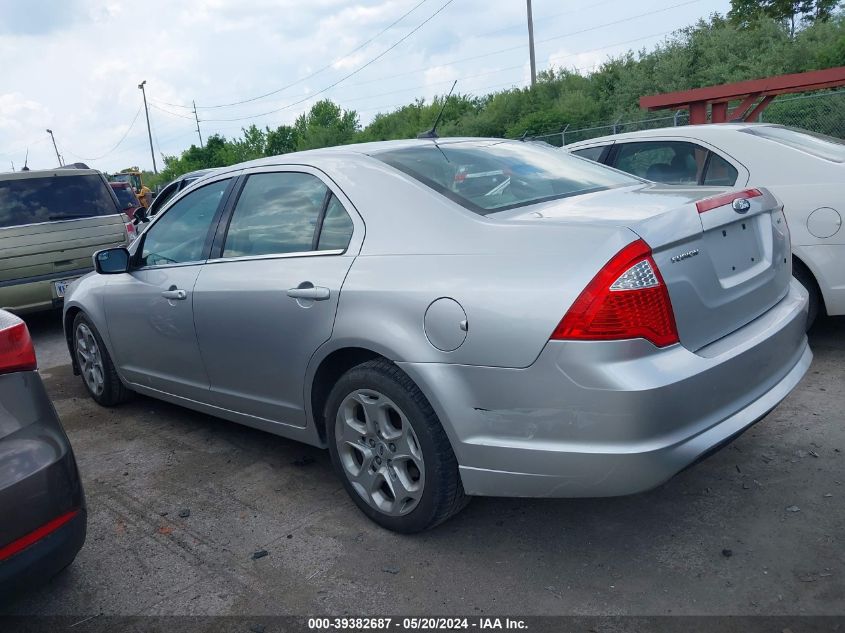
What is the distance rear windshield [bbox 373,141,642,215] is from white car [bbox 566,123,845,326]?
5.38 ft

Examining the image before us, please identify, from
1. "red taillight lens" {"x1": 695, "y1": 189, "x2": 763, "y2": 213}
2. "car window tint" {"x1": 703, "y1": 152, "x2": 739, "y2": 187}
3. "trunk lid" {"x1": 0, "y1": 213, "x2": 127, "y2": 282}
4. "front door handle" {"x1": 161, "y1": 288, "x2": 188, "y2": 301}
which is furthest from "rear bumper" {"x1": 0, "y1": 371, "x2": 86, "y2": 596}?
"trunk lid" {"x1": 0, "y1": 213, "x2": 127, "y2": 282}

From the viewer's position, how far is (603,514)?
3203mm

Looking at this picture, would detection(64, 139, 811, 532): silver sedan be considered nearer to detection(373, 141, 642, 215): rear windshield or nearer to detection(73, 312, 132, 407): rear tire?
detection(373, 141, 642, 215): rear windshield

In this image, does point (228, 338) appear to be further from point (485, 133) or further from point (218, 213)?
point (485, 133)

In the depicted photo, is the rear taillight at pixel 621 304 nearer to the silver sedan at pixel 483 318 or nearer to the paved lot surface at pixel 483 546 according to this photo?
the silver sedan at pixel 483 318

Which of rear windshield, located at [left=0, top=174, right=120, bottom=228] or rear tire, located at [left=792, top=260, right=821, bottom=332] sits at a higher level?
rear windshield, located at [left=0, top=174, right=120, bottom=228]

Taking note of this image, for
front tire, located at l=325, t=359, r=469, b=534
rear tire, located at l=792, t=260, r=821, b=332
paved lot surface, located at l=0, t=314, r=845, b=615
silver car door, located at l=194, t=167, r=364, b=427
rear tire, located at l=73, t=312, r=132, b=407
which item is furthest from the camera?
rear tire, located at l=73, t=312, r=132, b=407

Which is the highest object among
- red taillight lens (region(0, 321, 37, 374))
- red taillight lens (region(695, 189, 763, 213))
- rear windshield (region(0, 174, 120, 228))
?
rear windshield (region(0, 174, 120, 228))

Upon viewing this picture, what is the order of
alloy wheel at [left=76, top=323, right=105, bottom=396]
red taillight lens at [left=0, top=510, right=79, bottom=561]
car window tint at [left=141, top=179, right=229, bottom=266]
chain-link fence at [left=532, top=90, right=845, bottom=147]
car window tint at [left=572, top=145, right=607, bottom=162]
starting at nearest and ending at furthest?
1. red taillight lens at [left=0, top=510, right=79, bottom=561]
2. car window tint at [left=141, top=179, right=229, bottom=266]
3. alloy wheel at [left=76, top=323, right=105, bottom=396]
4. car window tint at [left=572, top=145, right=607, bottom=162]
5. chain-link fence at [left=532, top=90, right=845, bottom=147]

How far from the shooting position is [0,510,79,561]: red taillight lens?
7.70 feet

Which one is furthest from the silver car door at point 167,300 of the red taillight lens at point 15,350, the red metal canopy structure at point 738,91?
the red metal canopy structure at point 738,91

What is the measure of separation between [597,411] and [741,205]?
1092mm

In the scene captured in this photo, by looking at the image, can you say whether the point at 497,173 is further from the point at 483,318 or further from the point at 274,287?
the point at 274,287

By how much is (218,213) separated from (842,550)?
326 centimetres
